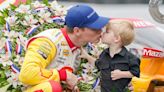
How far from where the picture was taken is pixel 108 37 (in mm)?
3867

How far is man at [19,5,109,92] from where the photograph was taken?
3.59m

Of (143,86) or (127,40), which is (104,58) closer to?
(127,40)

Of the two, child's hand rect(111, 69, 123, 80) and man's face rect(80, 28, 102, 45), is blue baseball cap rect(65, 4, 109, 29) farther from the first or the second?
child's hand rect(111, 69, 123, 80)

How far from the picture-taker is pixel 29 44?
3688mm

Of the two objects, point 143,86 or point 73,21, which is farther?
point 143,86

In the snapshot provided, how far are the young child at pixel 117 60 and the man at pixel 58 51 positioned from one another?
3.8 inches

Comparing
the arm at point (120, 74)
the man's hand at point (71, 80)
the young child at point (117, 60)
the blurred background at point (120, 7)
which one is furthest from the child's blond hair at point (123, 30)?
the blurred background at point (120, 7)

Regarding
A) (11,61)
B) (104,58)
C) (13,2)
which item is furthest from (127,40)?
(13,2)


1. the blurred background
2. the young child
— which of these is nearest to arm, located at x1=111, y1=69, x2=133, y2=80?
the young child

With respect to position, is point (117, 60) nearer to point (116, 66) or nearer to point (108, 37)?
point (116, 66)

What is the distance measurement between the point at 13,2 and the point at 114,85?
124cm

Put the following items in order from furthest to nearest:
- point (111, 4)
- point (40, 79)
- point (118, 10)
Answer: point (111, 4) < point (118, 10) < point (40, 79)

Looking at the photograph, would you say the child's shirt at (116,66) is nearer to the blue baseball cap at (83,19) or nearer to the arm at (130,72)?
the arm at (130,72)

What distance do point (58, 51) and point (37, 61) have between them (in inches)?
7.4
